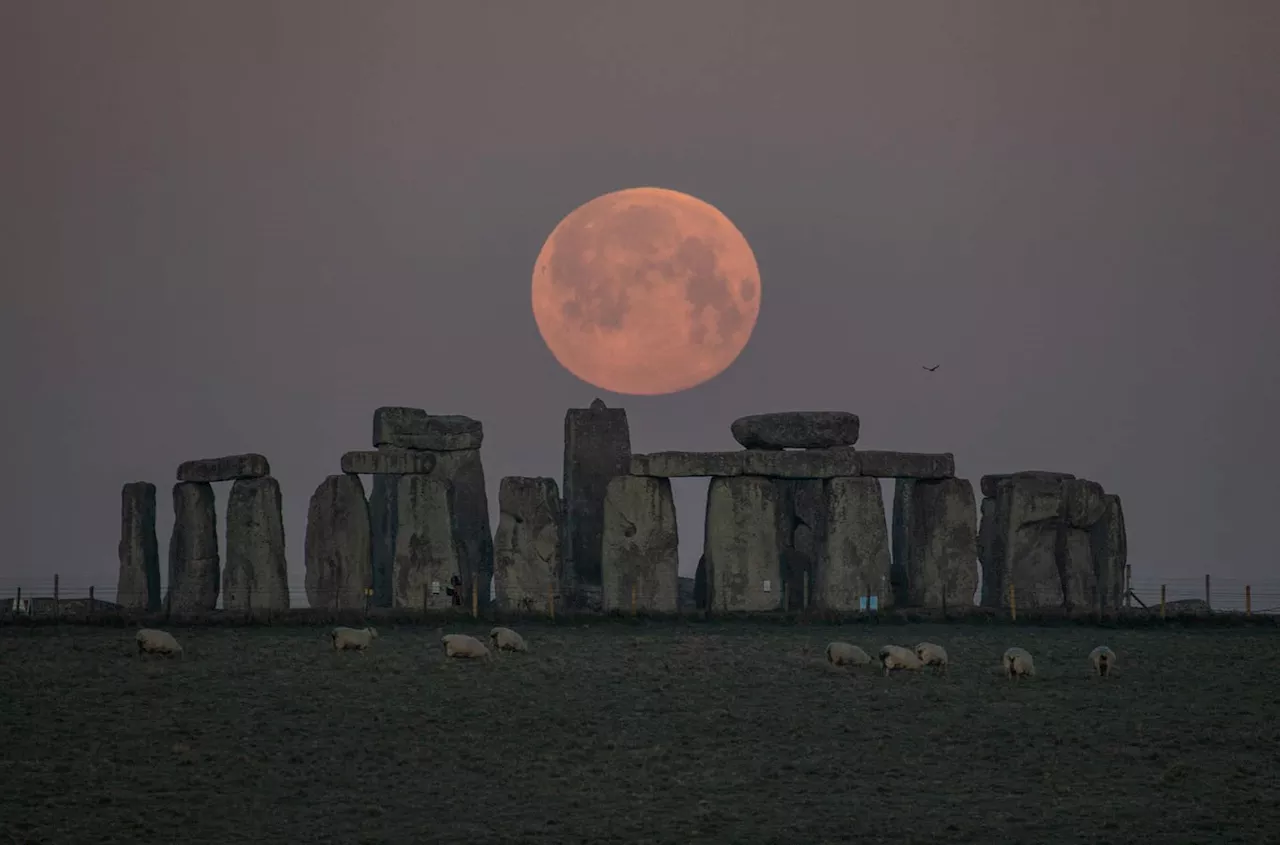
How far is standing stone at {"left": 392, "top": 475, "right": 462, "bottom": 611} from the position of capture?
180 ft

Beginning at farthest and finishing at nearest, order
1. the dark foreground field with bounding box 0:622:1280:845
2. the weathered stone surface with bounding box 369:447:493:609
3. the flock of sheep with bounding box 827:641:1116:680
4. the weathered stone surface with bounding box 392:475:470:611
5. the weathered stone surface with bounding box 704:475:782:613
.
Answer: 1. the weathered stone surface with bounding box 369:447:493:609
2. the weathered stone surface with bounding box 392:475:470:611
3. the weathered stone surface with bounding box 704:475:782:613
4. the flock of sheep with bounding box 827:641:1116:680
5. the dark foreground field with bounding box 0:622:1280:845

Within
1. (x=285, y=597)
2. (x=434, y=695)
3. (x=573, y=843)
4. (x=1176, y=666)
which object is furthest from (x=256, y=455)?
(x=573, y=843)

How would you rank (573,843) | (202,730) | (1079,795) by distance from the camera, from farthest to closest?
1. (202,730)
2. (1079,795)
3. (573,843)

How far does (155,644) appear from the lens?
43.2m

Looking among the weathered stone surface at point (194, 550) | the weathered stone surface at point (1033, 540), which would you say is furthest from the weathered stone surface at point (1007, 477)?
the weathered stone surface at point (194, 550)

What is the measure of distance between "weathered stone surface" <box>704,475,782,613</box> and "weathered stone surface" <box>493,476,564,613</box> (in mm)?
3427

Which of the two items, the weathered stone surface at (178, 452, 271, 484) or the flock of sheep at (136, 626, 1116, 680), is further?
the weathered stone surface at (178, 452, 271, 484)

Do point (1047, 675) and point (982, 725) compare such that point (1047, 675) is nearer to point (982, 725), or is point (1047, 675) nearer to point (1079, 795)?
point (982, 725)

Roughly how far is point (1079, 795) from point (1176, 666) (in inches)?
413

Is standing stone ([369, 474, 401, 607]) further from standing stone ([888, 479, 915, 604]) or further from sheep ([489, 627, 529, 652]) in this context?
sheep ([489, 627, 529, 652])

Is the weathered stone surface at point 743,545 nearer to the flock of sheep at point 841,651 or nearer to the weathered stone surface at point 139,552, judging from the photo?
the flock of sheep at point 841,651

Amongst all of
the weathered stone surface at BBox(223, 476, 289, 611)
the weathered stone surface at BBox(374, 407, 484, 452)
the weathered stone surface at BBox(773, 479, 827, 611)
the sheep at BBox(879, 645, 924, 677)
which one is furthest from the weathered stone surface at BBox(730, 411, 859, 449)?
the sheep at BBox(879, 645, 924, 677)

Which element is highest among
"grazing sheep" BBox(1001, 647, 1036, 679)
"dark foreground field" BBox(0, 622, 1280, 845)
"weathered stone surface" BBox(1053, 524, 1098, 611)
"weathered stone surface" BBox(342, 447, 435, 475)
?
"weathered stone surface" BBox(342, 447, 435, 475)

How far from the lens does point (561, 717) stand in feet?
125
